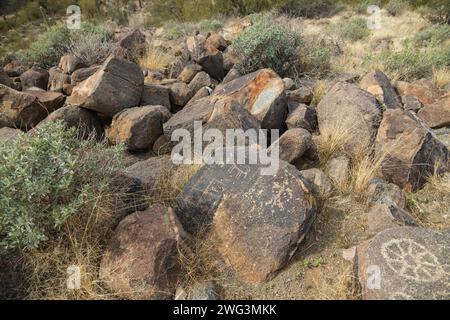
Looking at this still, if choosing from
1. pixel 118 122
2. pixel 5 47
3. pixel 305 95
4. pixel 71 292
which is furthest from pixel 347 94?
pixel 5 47

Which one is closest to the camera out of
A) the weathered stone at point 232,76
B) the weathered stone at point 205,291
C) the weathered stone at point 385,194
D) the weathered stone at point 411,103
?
the weathered stone at point 205,291

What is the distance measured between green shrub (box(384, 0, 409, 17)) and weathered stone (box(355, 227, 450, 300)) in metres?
12.8

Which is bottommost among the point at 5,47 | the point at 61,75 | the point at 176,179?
the point at 5,47

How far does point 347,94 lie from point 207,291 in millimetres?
2845

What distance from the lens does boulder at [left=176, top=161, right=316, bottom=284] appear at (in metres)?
2.49

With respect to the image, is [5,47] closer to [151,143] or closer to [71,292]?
[151,143]

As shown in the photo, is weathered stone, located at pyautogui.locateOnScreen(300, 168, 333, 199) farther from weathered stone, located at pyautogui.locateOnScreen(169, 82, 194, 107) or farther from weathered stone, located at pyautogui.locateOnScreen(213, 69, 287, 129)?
weathered stone, located at pyautogui.locateOnScreen(169, 82, 194, 107)

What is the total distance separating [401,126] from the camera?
11.3 ft

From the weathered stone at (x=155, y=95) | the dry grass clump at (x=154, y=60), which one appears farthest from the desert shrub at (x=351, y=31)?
the weathered stone at (x=155, y=95)

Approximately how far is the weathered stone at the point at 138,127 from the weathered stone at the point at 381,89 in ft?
8.90

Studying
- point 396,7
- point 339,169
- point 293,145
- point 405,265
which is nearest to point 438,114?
point 339,169

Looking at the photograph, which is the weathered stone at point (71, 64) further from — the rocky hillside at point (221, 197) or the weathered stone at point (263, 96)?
the weathered stone at point (263, 96)

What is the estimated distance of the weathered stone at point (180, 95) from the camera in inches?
186

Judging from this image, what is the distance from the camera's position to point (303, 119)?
4.00 meters
